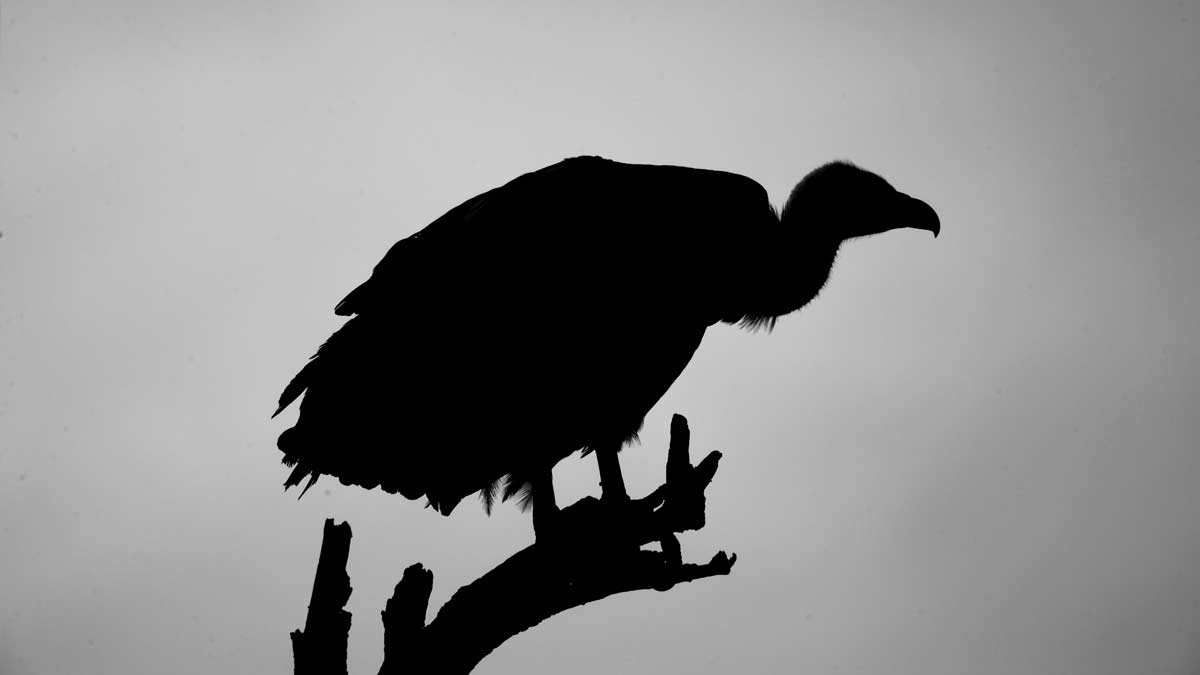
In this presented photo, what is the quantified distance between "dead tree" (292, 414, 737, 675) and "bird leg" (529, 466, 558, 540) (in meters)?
0.67

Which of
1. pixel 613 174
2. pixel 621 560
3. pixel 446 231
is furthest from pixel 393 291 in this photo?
pixel 621 560

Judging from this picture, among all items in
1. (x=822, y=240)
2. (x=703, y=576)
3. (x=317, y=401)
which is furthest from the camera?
(x=822, y=240)

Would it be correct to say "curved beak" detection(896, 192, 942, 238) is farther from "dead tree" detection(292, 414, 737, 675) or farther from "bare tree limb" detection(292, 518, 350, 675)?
"bare tree limb" detection(292, 518, 350, 675)

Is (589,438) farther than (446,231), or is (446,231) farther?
(589,438)

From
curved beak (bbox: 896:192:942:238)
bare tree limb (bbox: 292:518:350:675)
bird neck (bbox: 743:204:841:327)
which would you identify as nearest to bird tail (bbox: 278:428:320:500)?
bare tree limb (bbox: 292:518:350:675)

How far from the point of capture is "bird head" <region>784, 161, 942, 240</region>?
6.80 meters

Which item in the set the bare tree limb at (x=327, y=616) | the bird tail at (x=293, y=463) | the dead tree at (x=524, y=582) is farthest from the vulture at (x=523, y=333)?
the bare tree limb at (x=327, y=616)

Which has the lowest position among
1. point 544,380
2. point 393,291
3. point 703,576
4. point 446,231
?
point 703,576

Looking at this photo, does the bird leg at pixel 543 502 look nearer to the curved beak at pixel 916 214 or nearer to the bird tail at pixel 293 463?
the bird tail at pixel 293 463

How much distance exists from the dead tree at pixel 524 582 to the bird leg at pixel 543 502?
67 centimetres

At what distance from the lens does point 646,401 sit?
229 inches

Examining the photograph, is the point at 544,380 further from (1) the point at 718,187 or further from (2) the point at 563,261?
(1) the point at 718,187

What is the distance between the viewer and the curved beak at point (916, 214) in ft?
22.4

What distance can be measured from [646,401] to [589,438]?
39cm
